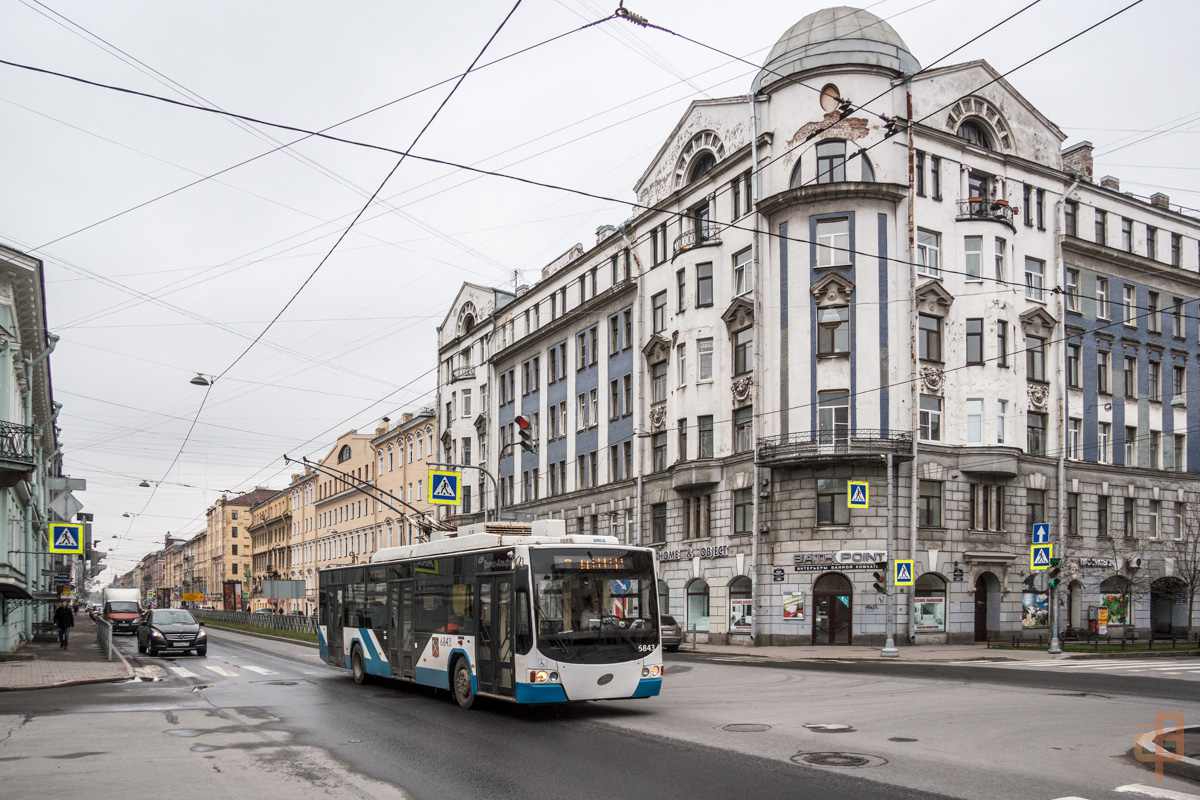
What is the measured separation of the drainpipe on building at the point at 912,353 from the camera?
39.3m

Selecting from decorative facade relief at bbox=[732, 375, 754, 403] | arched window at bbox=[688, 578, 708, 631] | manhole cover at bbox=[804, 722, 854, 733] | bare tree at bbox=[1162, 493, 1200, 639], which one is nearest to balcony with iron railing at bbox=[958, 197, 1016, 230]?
decorative facade relief at bbox=[732, 375, 754, 403]

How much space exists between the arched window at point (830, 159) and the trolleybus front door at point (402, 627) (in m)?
25.6

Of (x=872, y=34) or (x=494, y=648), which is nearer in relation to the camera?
(x=494, y=648)

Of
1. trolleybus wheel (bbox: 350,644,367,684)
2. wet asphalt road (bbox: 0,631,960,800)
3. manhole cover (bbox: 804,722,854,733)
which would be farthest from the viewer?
trolleybus wheel (bbox: 350,644,367,684)

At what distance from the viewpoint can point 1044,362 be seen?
4400cm

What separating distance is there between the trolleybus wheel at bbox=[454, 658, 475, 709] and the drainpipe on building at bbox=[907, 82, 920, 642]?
24473mm

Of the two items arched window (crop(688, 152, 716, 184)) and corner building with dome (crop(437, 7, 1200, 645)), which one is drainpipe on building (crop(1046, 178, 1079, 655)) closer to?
corner building with dome (crop(437, 7, 1200, 645))

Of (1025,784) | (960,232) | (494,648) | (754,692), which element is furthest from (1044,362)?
(1025,784)

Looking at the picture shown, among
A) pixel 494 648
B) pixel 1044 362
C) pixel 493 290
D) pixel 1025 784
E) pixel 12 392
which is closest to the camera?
pixel 1025 784

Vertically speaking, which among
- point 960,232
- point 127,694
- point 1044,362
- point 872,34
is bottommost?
point 127,694

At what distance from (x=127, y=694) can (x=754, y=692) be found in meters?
12.1

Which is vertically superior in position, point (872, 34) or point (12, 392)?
point (872, 34)

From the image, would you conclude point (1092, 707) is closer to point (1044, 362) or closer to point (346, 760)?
point (346, 760)

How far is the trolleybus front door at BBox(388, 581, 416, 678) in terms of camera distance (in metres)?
20.1
